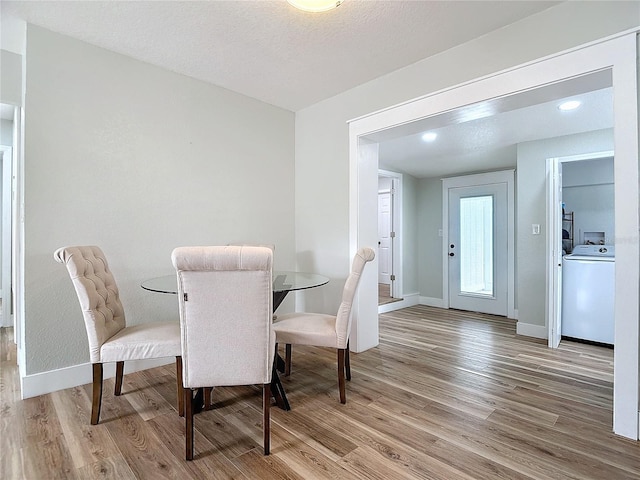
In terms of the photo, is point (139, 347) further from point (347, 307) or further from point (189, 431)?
point (347, 307)

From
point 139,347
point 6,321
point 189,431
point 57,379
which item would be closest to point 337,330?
point 189,431

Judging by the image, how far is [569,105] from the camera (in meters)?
2.78

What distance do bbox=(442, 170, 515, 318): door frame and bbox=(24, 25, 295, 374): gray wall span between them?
9.91 feet

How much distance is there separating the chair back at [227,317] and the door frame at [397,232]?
388 cm

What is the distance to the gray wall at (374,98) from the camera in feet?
6.23

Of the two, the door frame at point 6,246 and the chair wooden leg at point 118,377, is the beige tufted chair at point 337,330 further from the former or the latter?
the door frame at point 6,246

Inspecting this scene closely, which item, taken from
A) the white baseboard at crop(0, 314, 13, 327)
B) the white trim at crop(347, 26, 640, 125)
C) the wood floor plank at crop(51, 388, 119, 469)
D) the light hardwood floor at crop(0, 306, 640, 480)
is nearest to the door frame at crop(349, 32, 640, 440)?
the white trim at crop(347, 26, 640, 125)

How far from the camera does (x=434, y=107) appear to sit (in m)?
2.50

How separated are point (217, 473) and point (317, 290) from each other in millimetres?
2131

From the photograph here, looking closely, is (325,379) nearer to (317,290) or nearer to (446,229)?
(317,290)

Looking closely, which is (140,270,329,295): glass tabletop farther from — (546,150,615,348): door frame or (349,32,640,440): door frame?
(546,150,615,348): door frame

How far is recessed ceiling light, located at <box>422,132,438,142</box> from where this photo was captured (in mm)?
3568

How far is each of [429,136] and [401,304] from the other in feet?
8.62

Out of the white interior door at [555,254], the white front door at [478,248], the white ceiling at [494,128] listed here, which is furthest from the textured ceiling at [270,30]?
the white front door at [478,248]
